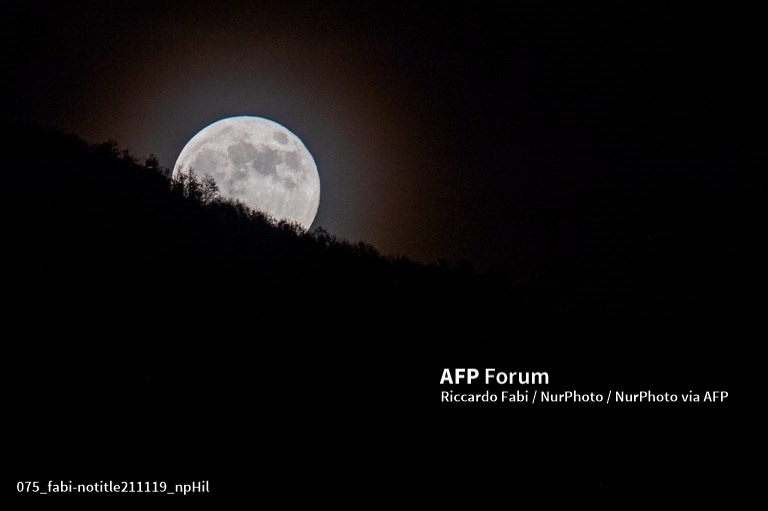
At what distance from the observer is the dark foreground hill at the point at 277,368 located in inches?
221

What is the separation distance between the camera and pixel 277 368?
6.77 metres

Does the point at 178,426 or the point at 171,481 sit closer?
the point at 171,481

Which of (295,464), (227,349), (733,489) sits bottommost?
(733,489)

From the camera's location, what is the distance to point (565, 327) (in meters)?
10.1

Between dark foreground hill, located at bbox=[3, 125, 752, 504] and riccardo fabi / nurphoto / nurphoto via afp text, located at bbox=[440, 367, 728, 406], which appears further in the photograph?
riccardo fabi / nurphoto / nurphoto via afp text, located at bbox=[440, 367, 728, 406]

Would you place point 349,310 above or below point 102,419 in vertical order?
above

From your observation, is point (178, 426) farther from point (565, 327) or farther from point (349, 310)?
point (565, 327)

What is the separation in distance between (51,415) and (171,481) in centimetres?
147

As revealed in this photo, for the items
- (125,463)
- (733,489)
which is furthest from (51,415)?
(733,489)

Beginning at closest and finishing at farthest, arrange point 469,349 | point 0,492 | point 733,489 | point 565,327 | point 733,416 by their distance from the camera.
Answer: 1. point 0,492
2. point 733,489
3. point 733,416
4. point 469,349
5. point 565,327

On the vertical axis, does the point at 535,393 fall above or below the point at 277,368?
below

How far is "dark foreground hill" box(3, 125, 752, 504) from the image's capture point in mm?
5617

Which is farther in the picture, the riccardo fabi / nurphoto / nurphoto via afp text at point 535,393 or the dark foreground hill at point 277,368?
the riccardo fabi / nurphoto / nurphoto via afp text at point 535,393

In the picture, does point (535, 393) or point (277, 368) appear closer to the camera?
point (277, 368)
